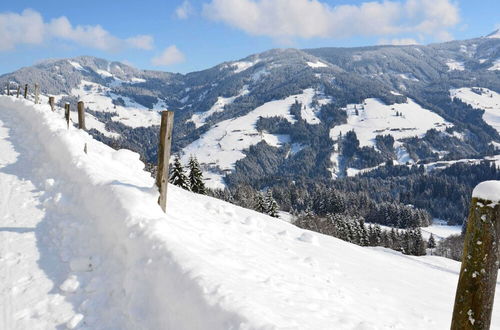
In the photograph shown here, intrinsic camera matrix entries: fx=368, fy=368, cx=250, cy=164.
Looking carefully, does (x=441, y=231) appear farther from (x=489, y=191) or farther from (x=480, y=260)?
(x=489, y=191)

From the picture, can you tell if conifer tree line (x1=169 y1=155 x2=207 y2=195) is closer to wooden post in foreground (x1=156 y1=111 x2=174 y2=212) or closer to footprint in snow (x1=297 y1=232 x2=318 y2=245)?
footprint in snow (x1=297 y1=232 x2=318 y2=245)

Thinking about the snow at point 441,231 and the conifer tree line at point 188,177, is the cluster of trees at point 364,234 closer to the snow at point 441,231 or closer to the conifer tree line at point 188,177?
the conifer tree line at point 188,177

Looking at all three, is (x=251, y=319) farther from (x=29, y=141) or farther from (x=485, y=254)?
(x=29, y=141)

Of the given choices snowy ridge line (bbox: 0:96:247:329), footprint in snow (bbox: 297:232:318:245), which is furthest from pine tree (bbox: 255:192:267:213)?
snowy ridge line (bbox: 0:96:247:329)

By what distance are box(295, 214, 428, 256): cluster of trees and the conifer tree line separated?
3988cm

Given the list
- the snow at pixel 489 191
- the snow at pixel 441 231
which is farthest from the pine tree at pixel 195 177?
the snow at pixel 441 231

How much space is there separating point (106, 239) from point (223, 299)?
372cm

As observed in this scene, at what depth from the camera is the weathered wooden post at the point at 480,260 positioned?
3.55m

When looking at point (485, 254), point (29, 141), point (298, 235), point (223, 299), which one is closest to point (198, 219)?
point (298, 235)

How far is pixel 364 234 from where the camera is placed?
78.5 metres

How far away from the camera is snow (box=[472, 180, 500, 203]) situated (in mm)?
3494

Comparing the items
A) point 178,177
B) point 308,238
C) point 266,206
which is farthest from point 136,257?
point 266,206

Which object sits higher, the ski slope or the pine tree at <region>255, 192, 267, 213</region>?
the ski slope

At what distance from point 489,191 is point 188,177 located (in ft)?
139
